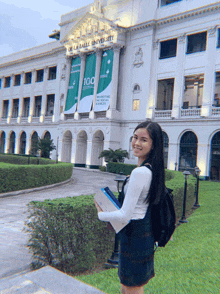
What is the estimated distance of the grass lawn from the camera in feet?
13.2

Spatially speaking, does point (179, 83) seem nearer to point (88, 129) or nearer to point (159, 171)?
point (88, 129)

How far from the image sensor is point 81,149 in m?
33.6

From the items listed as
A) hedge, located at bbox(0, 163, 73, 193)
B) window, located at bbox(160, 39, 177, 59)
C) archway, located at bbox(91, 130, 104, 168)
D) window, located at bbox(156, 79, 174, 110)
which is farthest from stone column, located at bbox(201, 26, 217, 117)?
hedge, located at bbox(0, 163, 73, 193)

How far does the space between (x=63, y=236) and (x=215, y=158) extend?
68.6 ft

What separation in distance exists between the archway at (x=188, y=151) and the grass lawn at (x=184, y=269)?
717 inches

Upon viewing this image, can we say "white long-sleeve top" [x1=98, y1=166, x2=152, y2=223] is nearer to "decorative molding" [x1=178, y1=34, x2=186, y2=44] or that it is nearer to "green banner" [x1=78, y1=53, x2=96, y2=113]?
"decorative molding" [x1=178, y1=34, x2=186, y2=44]

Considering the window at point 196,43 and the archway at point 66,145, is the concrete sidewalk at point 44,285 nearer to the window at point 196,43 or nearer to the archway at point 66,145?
the window at point 196,43

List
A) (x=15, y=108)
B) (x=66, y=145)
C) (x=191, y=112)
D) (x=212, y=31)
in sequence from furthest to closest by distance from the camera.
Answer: (x=15, y=108) < (x=66, y=145) < (x=191, y=112) < (x=212, y=31)

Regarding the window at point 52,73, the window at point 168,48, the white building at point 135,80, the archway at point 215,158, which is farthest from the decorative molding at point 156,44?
the window at point 52,73

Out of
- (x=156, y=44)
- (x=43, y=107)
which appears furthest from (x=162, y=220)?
(x=43, y=107)

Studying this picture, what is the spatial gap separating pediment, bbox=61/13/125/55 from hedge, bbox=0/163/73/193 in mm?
18336

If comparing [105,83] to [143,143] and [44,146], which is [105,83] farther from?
[143,143]

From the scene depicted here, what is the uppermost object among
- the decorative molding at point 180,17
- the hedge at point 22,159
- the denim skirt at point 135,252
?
the decorative molding at point 180,17

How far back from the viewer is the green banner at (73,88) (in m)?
33.0
